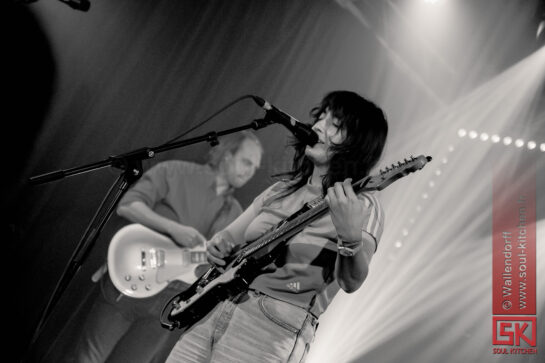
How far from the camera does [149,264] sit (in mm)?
2740

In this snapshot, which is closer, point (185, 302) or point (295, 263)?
point (295, 263)

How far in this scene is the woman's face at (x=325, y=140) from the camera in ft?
7.69

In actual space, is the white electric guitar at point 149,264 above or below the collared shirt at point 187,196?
below

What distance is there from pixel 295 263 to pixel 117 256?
123 centimetres

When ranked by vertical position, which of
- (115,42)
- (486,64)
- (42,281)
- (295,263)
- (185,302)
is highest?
(486,64)

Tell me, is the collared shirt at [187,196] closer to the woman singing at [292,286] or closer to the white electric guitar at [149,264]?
the white electric guitar at [149,264]

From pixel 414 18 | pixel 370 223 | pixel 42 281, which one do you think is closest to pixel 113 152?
pixel 42 281

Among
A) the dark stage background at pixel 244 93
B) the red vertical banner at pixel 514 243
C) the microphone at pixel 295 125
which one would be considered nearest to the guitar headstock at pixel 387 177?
the microphone at pixel 295 125

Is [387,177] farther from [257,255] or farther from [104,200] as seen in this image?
[104,200]

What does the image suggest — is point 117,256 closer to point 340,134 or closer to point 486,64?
point 340,134

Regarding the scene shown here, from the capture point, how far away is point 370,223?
1928mm

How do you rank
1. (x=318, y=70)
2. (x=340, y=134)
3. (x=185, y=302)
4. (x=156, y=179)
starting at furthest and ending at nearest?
(x=318, y=70), (x=156, y=179), (x=340, y=134), (x=185, y=302)

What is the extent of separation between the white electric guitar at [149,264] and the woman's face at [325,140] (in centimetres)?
86

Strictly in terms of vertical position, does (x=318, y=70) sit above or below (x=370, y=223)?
above
